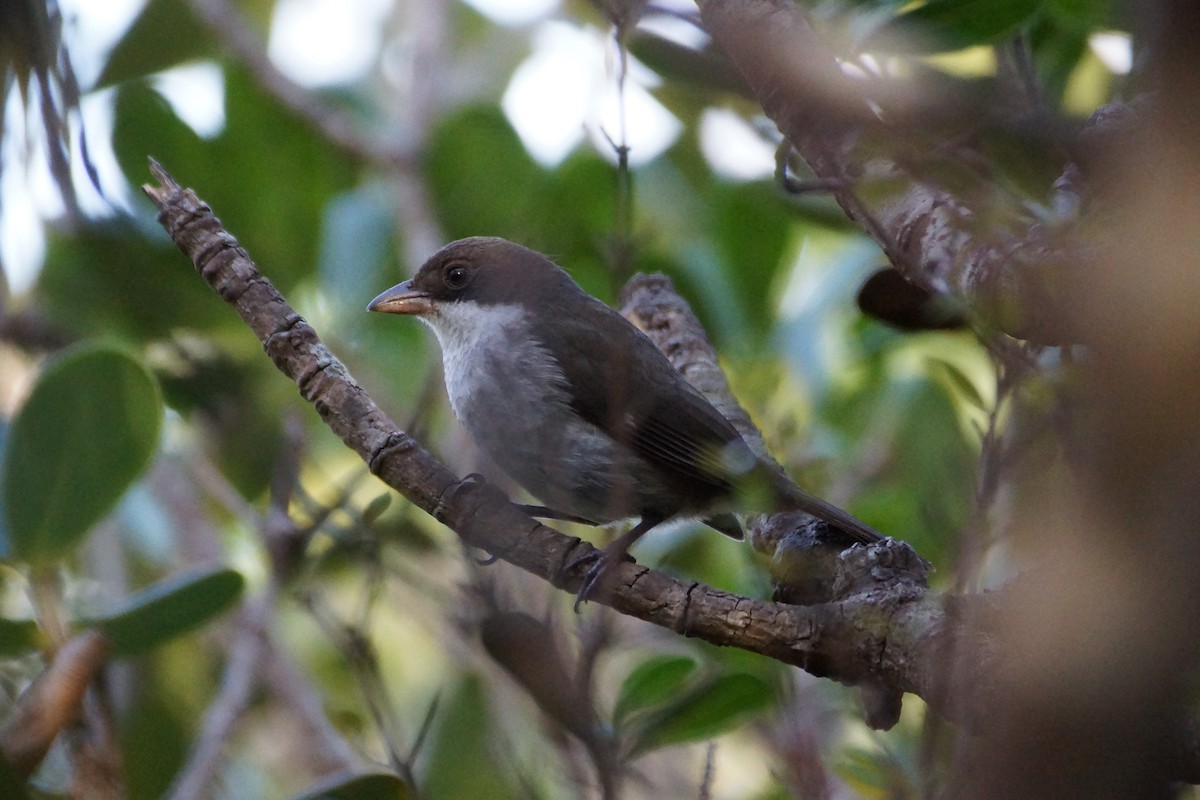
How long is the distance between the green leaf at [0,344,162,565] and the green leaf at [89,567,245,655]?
0.30m

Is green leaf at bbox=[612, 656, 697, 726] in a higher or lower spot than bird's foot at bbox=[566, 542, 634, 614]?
lower

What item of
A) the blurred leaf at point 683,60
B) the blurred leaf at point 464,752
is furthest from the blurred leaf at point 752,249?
the blurred leaf at point 464,752

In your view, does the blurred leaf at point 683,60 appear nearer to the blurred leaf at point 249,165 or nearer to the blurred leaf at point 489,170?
the blurred leaf at point 489,170

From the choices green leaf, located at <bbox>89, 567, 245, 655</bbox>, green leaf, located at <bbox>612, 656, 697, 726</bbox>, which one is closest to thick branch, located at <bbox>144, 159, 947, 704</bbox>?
green leaf, located at <bbox>612, 656, 697, 726</bbox>

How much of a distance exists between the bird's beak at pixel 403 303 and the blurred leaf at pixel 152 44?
1259 millimetres

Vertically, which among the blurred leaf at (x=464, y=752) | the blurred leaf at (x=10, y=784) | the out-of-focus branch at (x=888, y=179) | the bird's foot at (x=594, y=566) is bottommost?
the blurred leaf at (x=464, y=752)

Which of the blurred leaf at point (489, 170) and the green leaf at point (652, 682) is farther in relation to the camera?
the blurred leaf at point (489, 170)

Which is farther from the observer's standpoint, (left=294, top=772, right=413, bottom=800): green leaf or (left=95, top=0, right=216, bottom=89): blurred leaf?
(left=95, top=0, right=216, bottom=89): blurred leaf

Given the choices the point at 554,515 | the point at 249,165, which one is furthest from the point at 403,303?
the point at 554,515

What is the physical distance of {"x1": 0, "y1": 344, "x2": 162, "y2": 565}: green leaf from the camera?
326 centimetres

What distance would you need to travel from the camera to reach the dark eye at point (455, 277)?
4848mm

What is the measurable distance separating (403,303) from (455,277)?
24 centimetres

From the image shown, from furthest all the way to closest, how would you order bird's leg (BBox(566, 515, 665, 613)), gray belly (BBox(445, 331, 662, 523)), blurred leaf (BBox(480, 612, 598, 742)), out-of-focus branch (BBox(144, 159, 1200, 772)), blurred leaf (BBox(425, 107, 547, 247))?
blurred leaf (BBox(425, 107, 547, 247)), gray belly (BBox(445, 331, 662, 523)), bird's leg (BBox(566, 515, 665, 613)), out-of-focus branch (BBox(144, 159, 1200, 772)), blurred leaf (BBox(480, 612, 598, 742))

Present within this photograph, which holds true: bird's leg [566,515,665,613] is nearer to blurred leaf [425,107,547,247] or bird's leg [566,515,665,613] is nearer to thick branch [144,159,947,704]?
thick branch [144,159,947,704]
